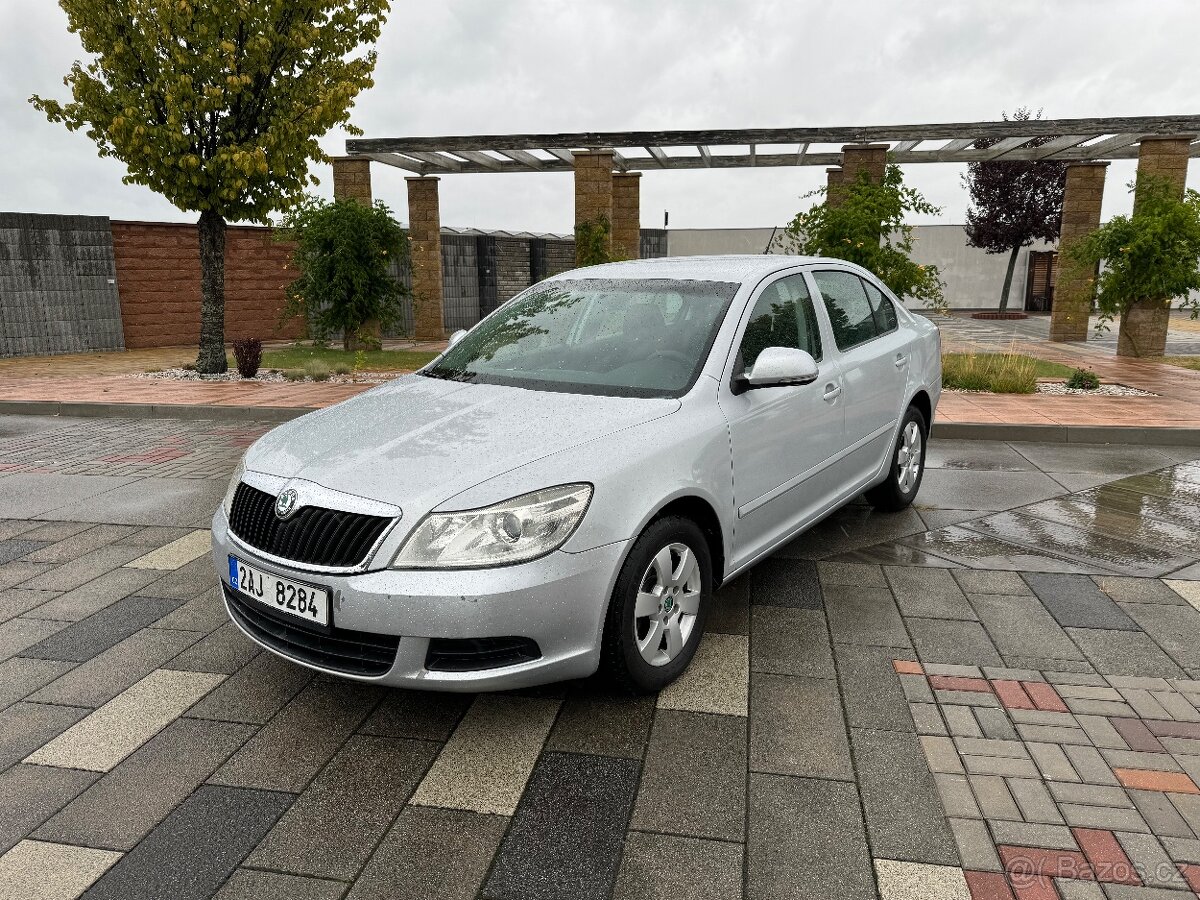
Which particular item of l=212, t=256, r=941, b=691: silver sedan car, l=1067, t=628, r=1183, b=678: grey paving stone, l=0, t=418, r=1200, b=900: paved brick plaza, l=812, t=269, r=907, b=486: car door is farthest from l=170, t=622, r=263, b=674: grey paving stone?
l=1067, t=628, r=1183, b=678: grey paving stone

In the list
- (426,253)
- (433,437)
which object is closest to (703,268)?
(433,437)

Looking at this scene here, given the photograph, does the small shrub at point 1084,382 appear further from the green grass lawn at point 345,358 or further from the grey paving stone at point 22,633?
the grey paving stone at point 22,633

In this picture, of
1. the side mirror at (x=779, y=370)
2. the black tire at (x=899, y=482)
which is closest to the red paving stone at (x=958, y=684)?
the side mirror at (x=779, y=370)

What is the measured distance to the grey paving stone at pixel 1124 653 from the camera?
3.46 m

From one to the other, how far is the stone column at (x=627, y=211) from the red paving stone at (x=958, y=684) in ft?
57.4

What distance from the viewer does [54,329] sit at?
16.8m

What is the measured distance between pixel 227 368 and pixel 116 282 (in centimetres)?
588

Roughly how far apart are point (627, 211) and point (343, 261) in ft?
25.2

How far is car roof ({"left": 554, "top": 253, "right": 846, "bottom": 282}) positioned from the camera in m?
4.18

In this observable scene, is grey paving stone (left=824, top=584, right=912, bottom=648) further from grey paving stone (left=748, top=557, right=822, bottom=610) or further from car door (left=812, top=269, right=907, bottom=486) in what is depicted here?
car door (left=812, top=269, right=907, bottom=486)

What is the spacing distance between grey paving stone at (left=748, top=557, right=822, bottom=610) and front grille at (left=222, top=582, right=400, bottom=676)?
1993mm

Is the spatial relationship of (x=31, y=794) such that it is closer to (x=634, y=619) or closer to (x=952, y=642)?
(x=634, y=619)

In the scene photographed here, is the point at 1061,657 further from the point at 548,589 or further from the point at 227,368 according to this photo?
the point at 227,368

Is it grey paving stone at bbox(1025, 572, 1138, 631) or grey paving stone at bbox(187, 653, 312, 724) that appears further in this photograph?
grey paving stone at bbox(1025, 572, 1138, 631)
